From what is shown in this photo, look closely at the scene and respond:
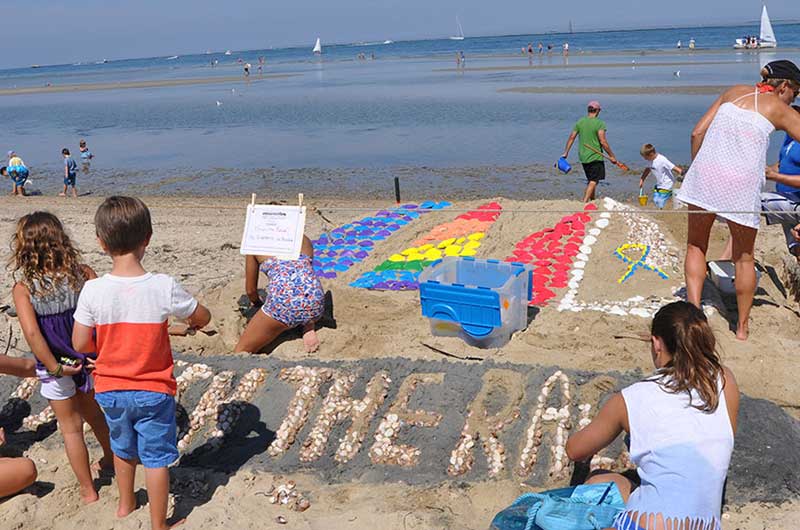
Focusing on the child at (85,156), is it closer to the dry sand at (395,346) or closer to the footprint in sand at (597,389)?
the dry sand at (395,346)

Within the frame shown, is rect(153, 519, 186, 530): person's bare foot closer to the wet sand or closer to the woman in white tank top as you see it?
the woman in white tank top

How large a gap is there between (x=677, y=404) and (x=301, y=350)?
377 cm

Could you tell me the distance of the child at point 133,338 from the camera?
3418mm

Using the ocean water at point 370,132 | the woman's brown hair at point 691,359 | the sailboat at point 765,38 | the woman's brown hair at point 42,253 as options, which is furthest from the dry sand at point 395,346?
the sailboat at point 765,38

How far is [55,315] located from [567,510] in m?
2.77

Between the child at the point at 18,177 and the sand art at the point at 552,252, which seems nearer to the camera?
the sand art at the point at 552,252

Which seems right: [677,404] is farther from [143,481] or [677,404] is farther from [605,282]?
[605,282]

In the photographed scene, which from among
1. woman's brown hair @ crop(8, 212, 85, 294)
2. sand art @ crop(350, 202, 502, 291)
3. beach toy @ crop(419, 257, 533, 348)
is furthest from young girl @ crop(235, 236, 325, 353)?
woman's brown hair @ crop(8, 212, 85, 294)

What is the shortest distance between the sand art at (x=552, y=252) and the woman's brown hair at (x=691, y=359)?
3963mm

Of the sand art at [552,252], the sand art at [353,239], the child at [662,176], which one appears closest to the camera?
the sand art at [552,252]

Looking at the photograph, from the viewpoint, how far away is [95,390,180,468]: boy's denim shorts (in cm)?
349

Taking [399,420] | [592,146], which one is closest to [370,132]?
[592,146]

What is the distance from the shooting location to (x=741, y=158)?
533cm

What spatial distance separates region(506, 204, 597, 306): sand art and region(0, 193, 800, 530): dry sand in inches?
6.6
